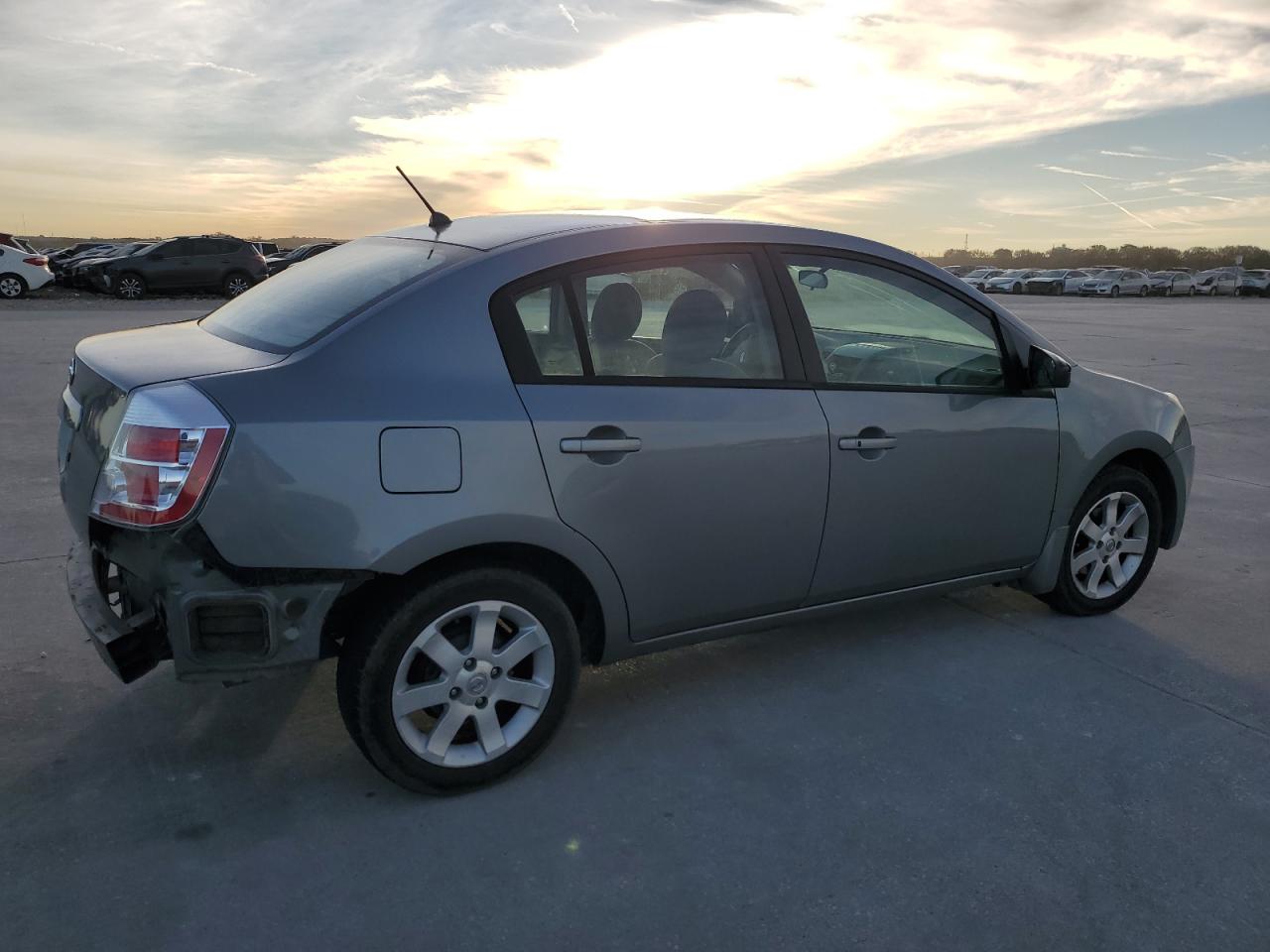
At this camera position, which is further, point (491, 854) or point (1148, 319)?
point (1148, 319)

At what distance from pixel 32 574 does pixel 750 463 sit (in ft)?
11.1

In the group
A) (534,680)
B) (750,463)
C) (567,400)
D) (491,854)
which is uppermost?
(567,400)

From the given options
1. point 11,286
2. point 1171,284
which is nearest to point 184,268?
point 11,286

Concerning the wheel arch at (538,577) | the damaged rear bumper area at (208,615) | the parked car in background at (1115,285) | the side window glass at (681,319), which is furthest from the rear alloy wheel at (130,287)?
the parked car in background at (1115,285)

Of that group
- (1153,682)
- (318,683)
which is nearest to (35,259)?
(318,683)

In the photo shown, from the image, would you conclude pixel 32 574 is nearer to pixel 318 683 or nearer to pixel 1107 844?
Answer: pixel 318 683

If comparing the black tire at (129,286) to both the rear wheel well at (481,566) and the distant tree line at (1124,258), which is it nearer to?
the rear wheel well at (481,566)

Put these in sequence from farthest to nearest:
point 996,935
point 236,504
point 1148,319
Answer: point 1148,319, point 236,504, point 996,935

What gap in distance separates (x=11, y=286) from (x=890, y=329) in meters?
26.3

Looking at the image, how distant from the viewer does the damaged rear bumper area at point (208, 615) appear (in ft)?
8.58

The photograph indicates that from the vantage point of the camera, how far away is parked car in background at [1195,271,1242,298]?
5472cm

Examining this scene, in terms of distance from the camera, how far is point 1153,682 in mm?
3789

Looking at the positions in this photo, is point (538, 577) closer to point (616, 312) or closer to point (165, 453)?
point (616, 312)

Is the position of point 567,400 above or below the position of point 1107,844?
above
